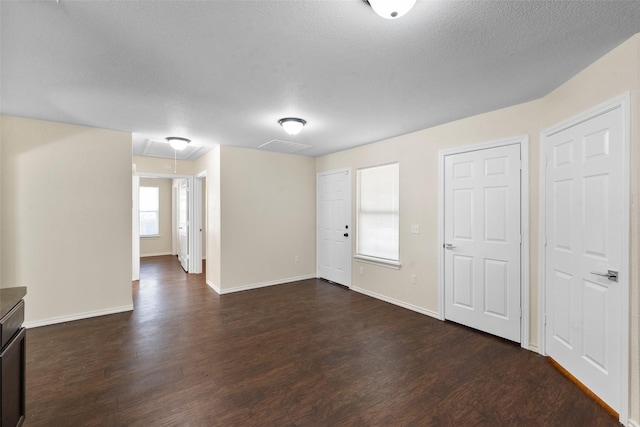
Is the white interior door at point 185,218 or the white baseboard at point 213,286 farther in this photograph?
the white interior door at point 185,218

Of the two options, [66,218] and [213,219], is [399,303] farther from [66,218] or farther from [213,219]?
[66,218]

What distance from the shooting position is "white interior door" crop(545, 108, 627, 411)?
1.89 meters

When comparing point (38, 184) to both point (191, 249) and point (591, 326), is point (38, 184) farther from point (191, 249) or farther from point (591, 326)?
point (591, 326)

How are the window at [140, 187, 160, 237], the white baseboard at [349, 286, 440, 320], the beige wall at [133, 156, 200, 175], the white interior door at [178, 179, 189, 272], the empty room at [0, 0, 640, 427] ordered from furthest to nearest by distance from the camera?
the window at [140, 187, 160, 237] → the white interior door at [178, 179, 189, 272] → the beige wall at [133, 156, 200, 175] → the white baseboard at [349, 286, 440, 320] → the empty room at [0, 0, 640, 427]

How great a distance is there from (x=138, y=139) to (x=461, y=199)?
4.68 m

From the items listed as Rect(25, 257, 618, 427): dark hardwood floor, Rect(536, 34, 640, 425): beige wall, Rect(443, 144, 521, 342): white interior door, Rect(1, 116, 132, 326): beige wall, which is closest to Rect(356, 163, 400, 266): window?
Rect(443, 144, 521, 342): white interior door

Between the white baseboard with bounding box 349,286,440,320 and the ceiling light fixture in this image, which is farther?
the white baseboard with bounding box 349,286,440,320

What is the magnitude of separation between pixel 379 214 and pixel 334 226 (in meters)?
1.03

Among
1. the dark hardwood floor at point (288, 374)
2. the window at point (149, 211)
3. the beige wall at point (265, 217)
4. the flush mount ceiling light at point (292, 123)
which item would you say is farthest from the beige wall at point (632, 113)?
the window at point (149, 211)

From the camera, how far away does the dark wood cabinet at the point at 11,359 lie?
134 cm

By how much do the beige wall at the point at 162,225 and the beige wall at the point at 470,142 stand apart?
228 inches

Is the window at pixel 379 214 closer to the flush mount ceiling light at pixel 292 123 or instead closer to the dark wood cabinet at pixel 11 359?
the flush mount ceiling light at pixel 292 123

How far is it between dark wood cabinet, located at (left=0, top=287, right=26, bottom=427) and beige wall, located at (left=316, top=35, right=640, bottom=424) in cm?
350

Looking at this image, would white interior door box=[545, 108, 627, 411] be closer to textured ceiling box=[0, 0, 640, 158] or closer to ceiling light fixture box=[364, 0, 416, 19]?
textured ceiling box=[0, 0, 640, 158]
